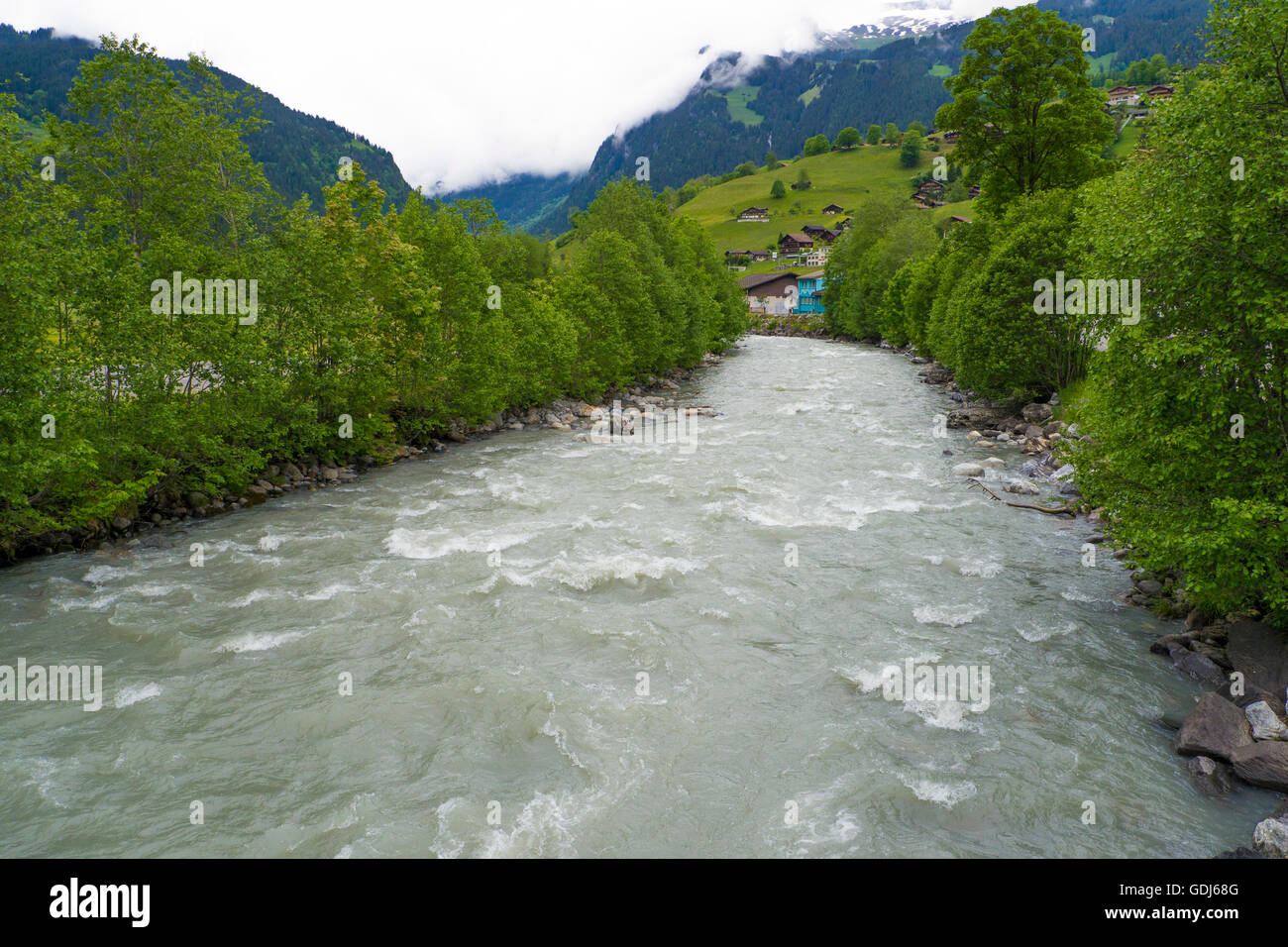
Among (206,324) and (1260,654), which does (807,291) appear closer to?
(206,324)

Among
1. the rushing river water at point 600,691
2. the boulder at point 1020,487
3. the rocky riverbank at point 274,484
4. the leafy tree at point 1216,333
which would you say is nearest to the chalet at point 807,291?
the rocky riverbank at point 274,484

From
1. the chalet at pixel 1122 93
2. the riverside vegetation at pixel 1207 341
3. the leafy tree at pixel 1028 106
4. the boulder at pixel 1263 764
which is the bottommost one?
the boulder at pixel 1263 764

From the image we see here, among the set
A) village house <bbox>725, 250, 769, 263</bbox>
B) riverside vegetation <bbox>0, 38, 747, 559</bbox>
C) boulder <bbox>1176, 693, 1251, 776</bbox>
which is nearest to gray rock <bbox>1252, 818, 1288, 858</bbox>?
boulder <bbox>1176, 693, 1251, 776</bbox>

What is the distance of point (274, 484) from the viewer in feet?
93.4

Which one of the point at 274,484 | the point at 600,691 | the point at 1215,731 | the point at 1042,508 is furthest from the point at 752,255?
the point at 1215,731

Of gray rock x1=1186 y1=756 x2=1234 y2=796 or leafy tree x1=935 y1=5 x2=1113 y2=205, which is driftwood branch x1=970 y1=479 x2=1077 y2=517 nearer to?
gray rock x1=1186 y1=756 x2=1234 y2=796

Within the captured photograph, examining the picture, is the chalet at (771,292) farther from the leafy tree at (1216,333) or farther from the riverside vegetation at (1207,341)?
the leafy tree at (1216,333)

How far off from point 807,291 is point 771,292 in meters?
10.9

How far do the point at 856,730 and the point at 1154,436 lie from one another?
7886mm

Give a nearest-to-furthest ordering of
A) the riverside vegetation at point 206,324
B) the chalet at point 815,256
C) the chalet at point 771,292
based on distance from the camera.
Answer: the riverside vegetation at point 206,324 < the chalet at point 771,292 < the chalet at point 815,256

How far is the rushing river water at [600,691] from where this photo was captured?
10.1 m

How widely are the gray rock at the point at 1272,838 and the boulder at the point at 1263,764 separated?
4.34 feet
